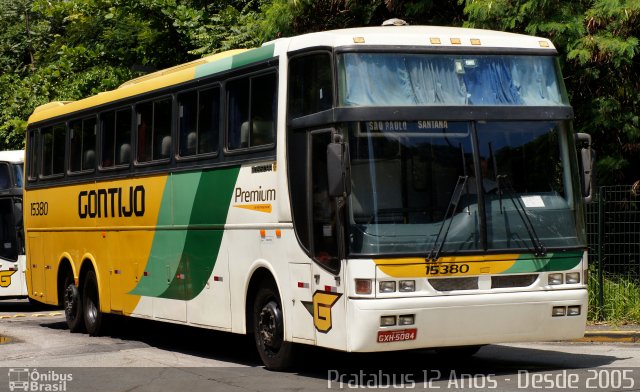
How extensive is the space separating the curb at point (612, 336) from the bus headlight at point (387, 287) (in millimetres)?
5124

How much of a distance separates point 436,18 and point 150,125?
6.26 metres

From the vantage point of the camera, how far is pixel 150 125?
1644 cm

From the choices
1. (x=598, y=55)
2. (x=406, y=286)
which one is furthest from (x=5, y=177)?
(x=406, y=286)

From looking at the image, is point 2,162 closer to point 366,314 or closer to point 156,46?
point 156,46

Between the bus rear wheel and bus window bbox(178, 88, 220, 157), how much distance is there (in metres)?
4.73

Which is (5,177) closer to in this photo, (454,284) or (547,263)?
(454,284)

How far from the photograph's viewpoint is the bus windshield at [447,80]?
1180cm

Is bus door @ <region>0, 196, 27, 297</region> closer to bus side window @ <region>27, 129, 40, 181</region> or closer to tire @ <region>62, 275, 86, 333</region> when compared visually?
bus side window @ <region>27, 129, 40, 181</region>

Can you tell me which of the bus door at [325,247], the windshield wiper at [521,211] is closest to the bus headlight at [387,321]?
the bus door at [325,247]

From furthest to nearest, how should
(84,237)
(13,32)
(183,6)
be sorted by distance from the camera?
1. (13,32)
2. (183,6)
3. (84,237)

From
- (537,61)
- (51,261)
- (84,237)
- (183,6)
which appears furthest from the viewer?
(183,6)

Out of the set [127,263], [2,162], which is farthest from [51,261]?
[2,162]

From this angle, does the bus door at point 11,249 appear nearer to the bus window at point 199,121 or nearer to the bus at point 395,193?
the bus window at point 199,121

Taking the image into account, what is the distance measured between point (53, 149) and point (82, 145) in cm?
143
